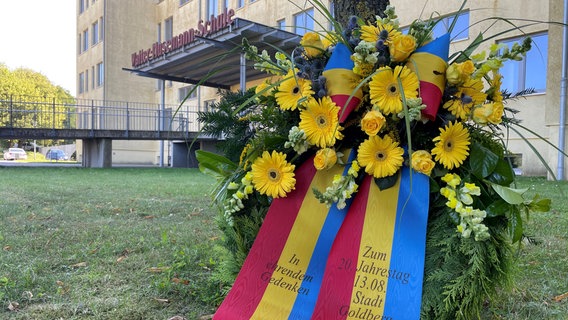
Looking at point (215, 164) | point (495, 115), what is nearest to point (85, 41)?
point (215, 164)

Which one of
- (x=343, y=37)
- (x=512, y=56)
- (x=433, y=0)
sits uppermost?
(x=433, y=0)

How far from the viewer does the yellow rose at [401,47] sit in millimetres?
1427

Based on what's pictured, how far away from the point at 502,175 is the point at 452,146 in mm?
202

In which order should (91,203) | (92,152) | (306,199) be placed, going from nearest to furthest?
(306,199) → (91,203) → (92,152)

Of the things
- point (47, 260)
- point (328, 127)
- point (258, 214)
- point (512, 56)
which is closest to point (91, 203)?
point (47, 260)

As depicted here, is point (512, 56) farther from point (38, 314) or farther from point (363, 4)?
point (38, 314)

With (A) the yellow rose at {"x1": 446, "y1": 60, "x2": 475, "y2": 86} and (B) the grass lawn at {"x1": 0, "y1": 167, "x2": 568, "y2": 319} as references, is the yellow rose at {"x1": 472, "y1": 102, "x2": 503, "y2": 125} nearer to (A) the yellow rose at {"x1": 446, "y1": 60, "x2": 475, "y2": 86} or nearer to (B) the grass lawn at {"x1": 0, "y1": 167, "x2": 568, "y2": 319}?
(A) the yellow rose at {"x1": 446, "y1": 60, "x2": 475, "y2": 86}

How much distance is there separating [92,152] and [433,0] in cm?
1417

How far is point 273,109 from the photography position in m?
1.69

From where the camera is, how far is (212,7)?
70.1ft

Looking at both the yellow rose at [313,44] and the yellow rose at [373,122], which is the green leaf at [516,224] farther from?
the yellow rose at [313,44]

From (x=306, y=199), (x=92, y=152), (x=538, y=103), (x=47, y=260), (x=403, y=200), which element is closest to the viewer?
(x=403, y=200)

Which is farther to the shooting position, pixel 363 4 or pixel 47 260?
pixel 47 260

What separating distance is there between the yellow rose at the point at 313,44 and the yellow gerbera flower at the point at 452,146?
2.02ft
